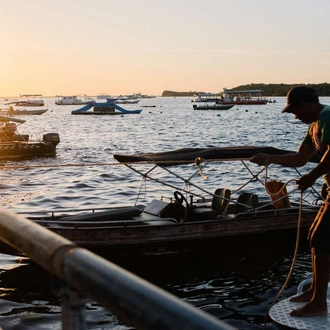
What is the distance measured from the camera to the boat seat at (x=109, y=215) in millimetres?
12688

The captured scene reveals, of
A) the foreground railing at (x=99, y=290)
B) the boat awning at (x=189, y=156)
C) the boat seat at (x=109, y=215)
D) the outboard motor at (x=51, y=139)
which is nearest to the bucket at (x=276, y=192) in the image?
the boat awning at (x=189, y=156)

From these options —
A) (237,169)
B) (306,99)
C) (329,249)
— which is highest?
(306,99)

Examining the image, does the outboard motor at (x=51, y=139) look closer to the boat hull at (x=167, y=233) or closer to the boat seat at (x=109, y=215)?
the boat seat at (x=109, y=215)

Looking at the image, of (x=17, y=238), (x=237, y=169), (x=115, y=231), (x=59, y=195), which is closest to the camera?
(x=17, y=238)

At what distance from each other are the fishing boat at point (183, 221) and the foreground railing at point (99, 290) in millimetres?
10095

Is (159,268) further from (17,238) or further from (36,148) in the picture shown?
(36,148)

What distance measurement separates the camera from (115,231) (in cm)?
1216

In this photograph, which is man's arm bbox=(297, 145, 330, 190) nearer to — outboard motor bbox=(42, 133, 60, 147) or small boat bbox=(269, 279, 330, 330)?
small boat bbox=(269, 279, 330, 330)

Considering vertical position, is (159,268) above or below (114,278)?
below

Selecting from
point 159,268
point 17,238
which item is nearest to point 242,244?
point 159,268

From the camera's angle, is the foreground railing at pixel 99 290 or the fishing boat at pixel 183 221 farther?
the fishing boat at pixel 183 221

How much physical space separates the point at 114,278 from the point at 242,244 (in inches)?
473

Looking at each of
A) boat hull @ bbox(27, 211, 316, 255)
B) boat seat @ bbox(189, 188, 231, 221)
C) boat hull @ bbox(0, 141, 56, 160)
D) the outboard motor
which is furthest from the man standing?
the outboard motor

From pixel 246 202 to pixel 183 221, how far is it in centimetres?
155
